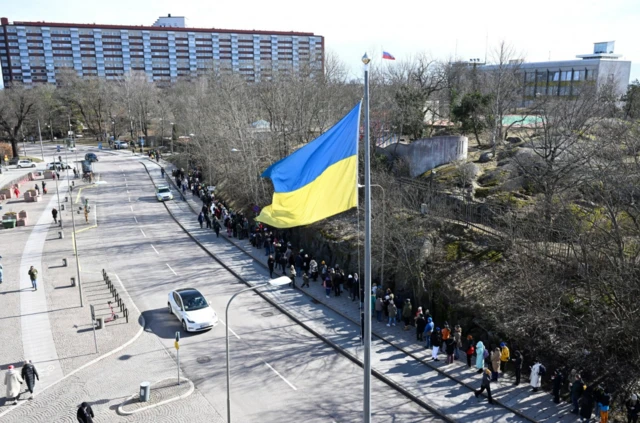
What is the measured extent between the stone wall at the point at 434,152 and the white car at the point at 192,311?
16.6m

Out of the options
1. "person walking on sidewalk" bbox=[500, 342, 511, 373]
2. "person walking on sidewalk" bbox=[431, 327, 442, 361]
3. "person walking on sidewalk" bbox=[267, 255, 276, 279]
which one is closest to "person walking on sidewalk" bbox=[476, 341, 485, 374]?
"person walking on sidewalk" bbox=[500, 342, 511, 373]

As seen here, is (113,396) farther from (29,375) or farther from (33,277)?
(33,277)

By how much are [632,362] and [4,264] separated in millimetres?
32761

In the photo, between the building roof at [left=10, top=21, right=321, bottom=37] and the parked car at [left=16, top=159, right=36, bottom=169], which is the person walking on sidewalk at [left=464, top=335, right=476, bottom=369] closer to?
the parked car at [left=16, top=159, right=36, bottom=169]

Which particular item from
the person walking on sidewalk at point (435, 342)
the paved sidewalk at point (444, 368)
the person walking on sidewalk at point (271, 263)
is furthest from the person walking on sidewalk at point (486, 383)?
the person walking on sidewalk at point (271, 263)

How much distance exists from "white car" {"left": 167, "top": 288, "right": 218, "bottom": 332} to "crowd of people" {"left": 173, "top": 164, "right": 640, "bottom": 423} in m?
5.64

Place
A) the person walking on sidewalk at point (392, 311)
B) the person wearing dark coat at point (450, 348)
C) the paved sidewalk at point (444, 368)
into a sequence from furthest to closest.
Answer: the person walking on sidewalk at point (392, 311) < the person wearing dark coat at point (450, 348) < the paved sidewalk at point (444, 368)

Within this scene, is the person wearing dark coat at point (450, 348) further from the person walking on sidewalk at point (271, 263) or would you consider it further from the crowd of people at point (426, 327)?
the person walking on sidewalk at point (271, 263)

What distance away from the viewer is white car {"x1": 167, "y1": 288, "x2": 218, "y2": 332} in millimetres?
21000

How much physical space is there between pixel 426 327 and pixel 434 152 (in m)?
15.4

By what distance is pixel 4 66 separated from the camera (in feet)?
431

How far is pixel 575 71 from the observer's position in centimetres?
6706

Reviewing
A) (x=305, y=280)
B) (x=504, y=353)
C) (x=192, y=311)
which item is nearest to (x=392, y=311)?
(x=504, y=353)

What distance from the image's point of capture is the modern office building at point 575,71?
6491 centimetres
